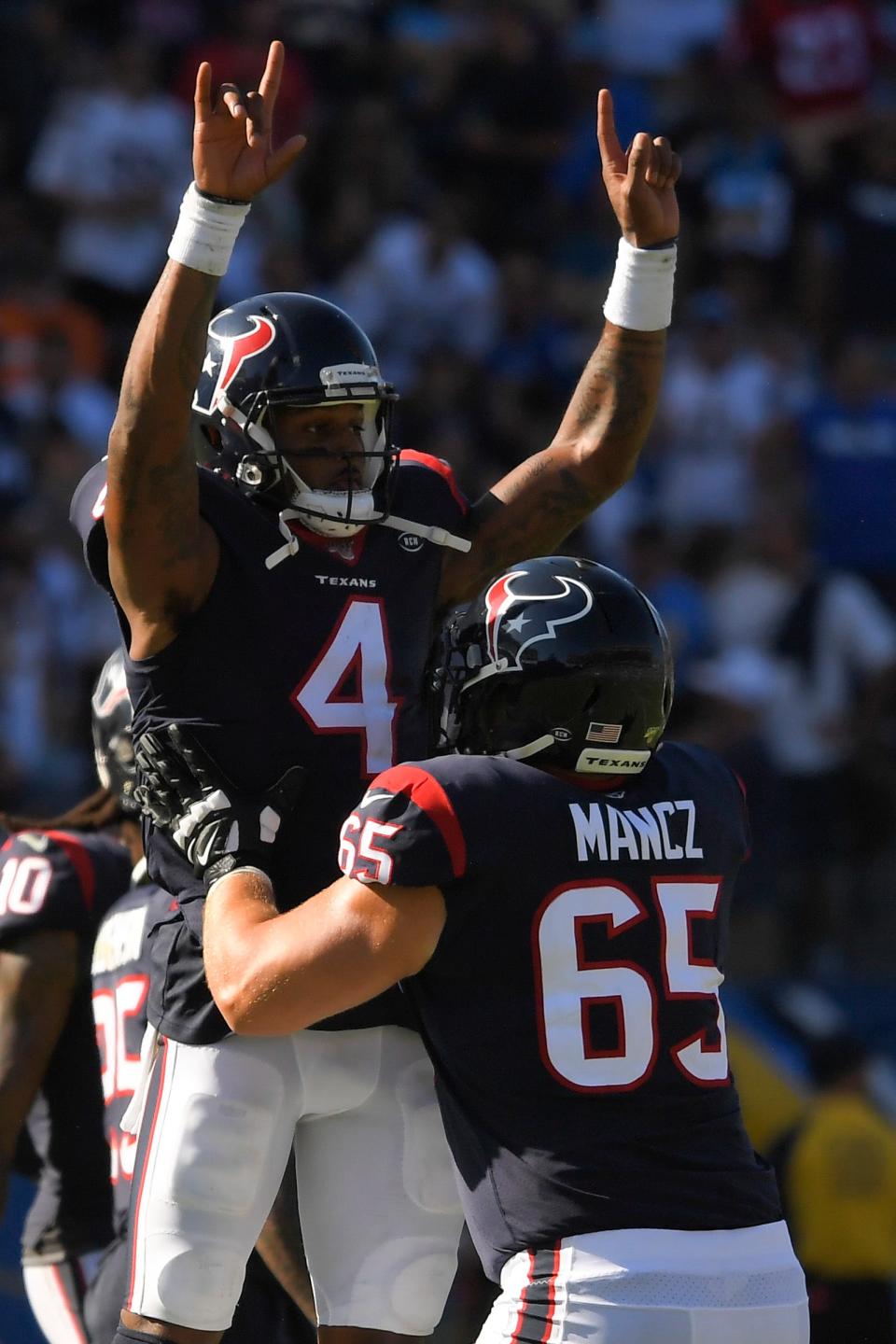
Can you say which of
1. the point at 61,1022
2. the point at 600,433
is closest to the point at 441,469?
the point at 600,433

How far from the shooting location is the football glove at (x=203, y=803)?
10.5 ft

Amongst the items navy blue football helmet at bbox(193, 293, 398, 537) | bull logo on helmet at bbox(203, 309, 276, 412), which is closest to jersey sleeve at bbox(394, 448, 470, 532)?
navy blue football helmet at bbox(193, 293, 398, 537)

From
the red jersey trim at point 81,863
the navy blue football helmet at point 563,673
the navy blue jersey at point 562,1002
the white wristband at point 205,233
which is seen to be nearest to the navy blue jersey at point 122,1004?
the red jersey trim at point 81,863

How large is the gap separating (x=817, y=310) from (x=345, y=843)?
818 centimetres

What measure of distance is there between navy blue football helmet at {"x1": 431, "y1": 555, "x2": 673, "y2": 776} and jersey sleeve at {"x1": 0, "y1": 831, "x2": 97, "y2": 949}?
1121 mm

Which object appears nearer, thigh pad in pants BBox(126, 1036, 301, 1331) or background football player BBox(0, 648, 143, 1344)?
thigh pad in pants BBox(126, 1036, 301, 1331)

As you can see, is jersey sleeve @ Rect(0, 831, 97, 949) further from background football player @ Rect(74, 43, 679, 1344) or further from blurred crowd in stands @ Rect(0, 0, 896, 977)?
blurred crowd in stands @ Rect(0, 0, 896, 977)

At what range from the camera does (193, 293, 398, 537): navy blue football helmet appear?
344 cm

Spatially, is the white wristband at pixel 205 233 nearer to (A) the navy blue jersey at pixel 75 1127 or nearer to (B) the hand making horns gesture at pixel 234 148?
(B) the hand making horns gesture at pixel 234 148

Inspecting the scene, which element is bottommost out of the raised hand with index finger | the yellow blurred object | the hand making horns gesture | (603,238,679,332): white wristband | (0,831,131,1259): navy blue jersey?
the yellow blurred object

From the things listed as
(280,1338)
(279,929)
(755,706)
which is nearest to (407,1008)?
(279,929)

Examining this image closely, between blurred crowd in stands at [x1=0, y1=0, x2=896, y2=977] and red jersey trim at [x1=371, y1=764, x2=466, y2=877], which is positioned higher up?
red jersey trim at [x1=371, y1=764, x2=466, y2=877]

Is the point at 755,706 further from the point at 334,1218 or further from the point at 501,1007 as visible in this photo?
the point at 501,1007

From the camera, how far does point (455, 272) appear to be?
966cm
